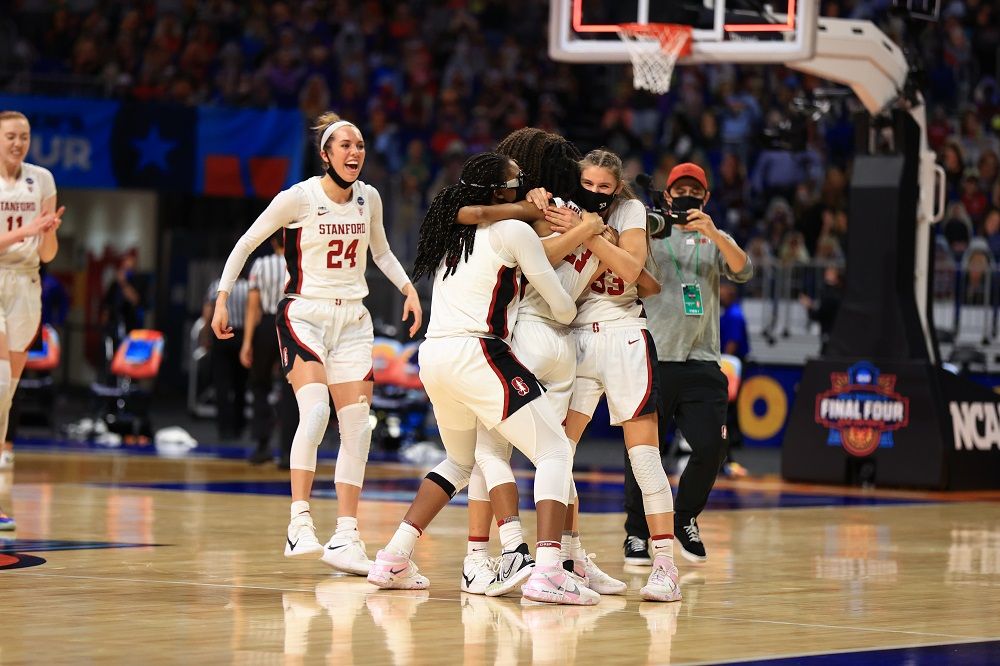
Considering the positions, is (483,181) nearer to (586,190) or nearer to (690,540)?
(586,190)

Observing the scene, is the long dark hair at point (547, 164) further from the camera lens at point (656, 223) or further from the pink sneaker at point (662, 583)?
the pink sneaker at point (662, 583)

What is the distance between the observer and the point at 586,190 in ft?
25.1

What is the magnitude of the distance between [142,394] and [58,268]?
30.1 ft

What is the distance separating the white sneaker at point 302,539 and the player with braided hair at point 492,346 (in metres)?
0.62

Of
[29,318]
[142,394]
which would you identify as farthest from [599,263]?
[142,394]

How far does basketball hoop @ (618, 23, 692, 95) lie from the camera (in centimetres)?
1330

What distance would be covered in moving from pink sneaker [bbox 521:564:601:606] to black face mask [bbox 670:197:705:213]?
8.58ft

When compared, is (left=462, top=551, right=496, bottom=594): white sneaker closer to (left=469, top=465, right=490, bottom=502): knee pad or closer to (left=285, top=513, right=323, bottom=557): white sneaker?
(left=469, top=465, right=490, bottom=502): knee pad

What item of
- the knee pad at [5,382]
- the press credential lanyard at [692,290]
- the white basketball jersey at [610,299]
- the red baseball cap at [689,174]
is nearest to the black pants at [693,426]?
the press credential lanyard at [692,290]

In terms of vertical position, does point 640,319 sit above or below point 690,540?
above

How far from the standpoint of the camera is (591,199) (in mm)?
7641

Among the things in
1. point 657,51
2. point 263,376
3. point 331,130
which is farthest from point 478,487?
point 263,376

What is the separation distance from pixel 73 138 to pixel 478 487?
16130mm

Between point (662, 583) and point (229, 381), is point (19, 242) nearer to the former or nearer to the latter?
point (662, 583)
